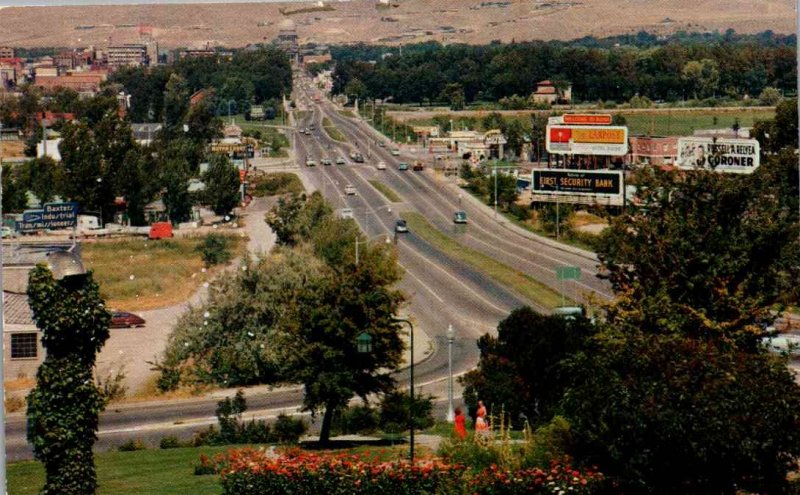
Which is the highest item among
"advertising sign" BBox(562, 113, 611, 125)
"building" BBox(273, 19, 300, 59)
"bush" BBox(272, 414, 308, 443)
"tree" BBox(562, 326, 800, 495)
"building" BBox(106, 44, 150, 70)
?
"building" BBox(273, 19, 300, 59)

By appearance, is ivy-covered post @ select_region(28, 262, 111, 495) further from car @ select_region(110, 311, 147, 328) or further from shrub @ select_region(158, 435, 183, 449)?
car @ select_region(110, 311, 147, 328)

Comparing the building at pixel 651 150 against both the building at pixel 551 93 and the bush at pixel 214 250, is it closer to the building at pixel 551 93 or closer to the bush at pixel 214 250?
the building at pixel 551 93

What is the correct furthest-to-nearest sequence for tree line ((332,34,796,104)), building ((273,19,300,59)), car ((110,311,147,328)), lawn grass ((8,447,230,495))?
tree line ((332,34,796,104))
building ((273,19,300,59))
car ((110,311,147,328))
lawn grass ((8,447,230,495))

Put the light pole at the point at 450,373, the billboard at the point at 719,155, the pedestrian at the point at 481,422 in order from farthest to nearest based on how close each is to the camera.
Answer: the light pole at the point at 450,373 < the billboard at the point at 719,155 < the pedestrian at the point at 481,422

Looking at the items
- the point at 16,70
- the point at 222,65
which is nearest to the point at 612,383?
the point at 222,65

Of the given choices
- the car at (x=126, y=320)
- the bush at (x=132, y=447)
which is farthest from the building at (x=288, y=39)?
the bush at (x=132, y=447)

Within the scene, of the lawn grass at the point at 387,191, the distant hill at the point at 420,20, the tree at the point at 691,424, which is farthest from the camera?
the distant hill at the point at 420,20

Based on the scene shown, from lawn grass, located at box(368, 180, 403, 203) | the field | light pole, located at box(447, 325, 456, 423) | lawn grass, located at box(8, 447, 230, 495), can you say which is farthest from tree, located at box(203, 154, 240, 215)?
lawn grass, located at box(8, 447, 230, 495)
